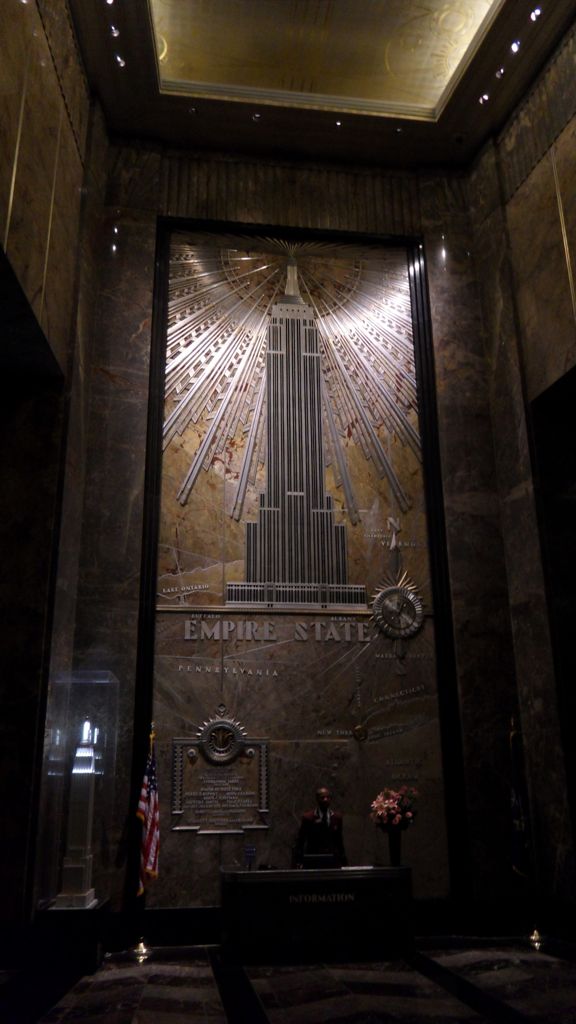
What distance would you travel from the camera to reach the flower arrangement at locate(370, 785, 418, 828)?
22.1 feet

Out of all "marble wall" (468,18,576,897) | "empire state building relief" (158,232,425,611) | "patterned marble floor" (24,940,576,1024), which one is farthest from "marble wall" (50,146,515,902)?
"patterned marble floor" (24,940,576,1024)

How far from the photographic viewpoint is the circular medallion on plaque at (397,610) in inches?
310

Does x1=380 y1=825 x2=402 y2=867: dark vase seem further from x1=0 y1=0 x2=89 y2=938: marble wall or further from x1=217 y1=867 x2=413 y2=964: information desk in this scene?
x1=0 y1=0 x2=89 y2=938: marble wall

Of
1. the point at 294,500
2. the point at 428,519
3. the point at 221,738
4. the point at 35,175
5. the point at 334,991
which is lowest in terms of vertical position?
the point at 334,991

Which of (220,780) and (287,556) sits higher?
(287,556)

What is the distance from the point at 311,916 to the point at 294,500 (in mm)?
3851

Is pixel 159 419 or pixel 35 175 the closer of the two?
pixel 35 175

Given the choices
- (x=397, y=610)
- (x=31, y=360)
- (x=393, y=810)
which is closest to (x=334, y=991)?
(x=393, y=810)

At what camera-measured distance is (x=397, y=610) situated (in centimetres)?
793

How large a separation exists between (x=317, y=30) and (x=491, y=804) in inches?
315

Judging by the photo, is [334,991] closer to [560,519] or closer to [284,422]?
[560,519]

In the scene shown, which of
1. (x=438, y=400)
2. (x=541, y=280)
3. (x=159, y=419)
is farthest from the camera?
(x=438, y=400)

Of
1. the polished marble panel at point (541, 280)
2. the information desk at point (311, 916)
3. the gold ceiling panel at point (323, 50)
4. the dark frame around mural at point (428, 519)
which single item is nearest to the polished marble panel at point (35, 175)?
the dark frame around mural at point (428, 519)

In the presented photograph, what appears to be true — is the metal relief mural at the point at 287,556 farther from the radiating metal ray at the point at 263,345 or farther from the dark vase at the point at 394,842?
the dark vase at the point at 394,842
